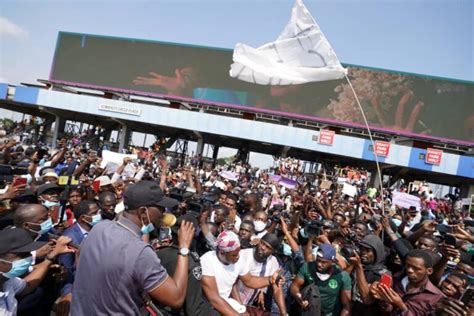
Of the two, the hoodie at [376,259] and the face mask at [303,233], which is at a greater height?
the hoodie at [376,259]

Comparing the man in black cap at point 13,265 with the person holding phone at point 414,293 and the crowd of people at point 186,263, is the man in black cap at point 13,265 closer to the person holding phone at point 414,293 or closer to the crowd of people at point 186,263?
the crowd of people at point 186,263

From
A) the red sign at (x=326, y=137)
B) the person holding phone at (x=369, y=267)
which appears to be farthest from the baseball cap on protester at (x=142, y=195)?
the red sign at (x=326, y=137)

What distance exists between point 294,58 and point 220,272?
5.19 metres

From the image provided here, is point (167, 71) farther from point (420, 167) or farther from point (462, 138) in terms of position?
point (462, 138)

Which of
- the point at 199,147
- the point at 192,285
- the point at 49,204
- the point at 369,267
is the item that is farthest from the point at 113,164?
the point at 199,147

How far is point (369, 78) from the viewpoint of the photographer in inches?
1057

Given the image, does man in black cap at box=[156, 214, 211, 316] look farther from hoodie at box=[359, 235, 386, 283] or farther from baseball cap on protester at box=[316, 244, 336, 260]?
hoodie at box=[359, 235, 386, 283]

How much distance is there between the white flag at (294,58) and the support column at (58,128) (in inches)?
1104

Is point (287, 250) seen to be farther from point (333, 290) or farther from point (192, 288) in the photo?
point (192, 288)

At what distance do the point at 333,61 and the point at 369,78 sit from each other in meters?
22.4

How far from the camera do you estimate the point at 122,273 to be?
1869mm

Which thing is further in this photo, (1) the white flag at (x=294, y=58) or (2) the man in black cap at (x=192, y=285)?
(1) the white flag at (x=294, y=58)

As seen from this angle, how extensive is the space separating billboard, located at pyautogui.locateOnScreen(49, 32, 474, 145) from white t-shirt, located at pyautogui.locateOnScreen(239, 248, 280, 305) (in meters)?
23.8

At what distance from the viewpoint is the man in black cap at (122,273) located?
188cm
